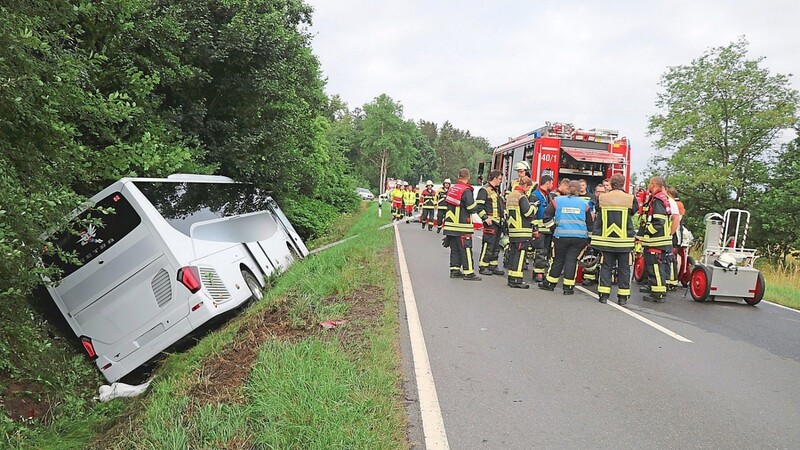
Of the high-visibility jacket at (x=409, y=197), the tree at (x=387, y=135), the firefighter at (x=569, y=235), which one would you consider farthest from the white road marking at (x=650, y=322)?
the tree at (x=387, y=135)

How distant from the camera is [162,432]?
3.54 metres

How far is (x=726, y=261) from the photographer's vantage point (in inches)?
338

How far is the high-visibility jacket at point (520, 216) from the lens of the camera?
9109mm

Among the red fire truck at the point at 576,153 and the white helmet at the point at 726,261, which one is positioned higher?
the red fire truck at the point at 576,153

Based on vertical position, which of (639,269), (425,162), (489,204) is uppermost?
(425,162)

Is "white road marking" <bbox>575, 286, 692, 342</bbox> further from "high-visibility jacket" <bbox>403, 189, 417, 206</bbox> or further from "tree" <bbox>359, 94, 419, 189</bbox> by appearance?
"tree" <bbox>359, 94, 419, 189</bbox>

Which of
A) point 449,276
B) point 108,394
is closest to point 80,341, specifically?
point 108,394

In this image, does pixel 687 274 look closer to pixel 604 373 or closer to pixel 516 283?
pixel 516 283

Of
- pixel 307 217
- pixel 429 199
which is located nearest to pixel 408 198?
pixel 429 199

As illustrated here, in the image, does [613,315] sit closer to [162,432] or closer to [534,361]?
[534,361]

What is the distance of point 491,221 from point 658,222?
2.66m

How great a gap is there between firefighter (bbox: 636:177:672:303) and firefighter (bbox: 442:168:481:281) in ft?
8.77

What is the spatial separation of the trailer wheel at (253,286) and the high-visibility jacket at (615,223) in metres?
4.97

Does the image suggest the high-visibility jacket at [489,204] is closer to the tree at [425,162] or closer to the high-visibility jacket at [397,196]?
the high-visibility jacket at [397,196]
